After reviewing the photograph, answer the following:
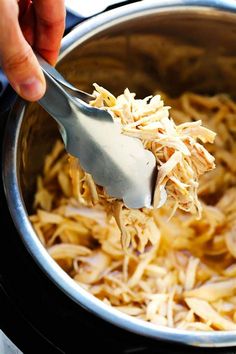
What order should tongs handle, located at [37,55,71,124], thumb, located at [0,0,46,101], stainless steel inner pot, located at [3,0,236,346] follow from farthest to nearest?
stainless steel inner pot, located at [3,0,236,346] < tongs handle, located at [37,55,71,124] < thumb, located at [0,0,46,101]

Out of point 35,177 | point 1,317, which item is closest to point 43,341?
point 1,317

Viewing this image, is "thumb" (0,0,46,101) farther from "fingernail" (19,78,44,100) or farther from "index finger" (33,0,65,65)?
"index finger" (33,0,65,65)

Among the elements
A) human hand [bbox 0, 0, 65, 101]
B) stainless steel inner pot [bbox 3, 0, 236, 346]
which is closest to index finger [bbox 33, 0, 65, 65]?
human hand [bbox 0, 0, 65, 101]

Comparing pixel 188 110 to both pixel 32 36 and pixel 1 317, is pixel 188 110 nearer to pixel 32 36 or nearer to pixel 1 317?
pixel 32 36

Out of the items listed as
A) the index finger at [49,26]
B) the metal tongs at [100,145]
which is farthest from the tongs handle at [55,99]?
the index finger at [49,26]

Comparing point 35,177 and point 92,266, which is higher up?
point 35,177

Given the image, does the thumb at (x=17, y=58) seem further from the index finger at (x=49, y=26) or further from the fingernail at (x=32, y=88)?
the index finger at (x=49, y=26)
